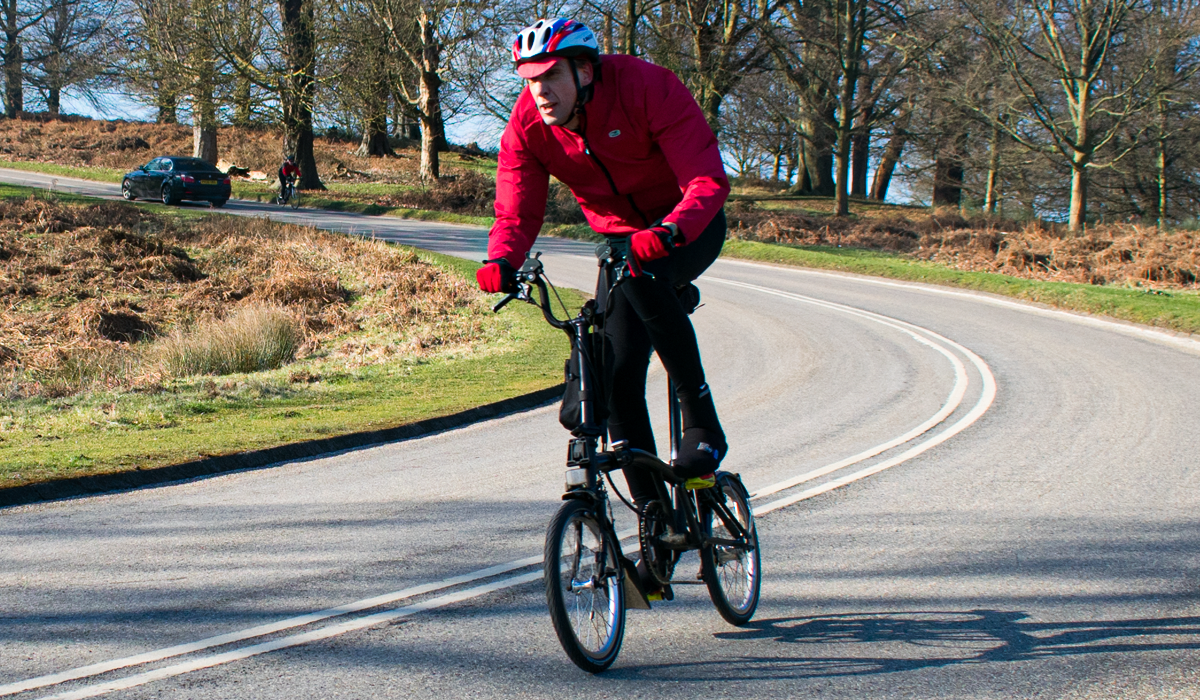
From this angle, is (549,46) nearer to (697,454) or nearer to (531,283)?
(531,283)

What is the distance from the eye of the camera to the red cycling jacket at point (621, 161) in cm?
372

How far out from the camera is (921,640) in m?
4.08

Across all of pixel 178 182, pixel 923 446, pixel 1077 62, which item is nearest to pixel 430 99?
pixel 178 182

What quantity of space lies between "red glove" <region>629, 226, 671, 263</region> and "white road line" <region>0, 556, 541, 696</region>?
199 centimetres

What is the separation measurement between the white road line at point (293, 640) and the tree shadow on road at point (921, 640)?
1049mm

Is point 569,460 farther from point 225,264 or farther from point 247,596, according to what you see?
point 225,264

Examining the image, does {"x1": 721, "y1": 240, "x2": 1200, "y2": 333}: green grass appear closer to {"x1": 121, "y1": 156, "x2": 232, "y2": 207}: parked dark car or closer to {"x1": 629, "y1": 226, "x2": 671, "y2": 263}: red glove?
{"x1": 629, "y1": 226, "x2": 671, "y2": 263}: red glove

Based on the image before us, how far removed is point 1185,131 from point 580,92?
34599mm

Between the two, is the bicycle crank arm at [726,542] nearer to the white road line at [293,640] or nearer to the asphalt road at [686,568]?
the asphalt road at [686,568]

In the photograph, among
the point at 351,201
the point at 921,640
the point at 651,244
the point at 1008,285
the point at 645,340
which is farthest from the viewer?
the point at 351,201

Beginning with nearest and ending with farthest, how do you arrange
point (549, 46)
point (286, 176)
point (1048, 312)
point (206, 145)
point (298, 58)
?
point (549, 46), point (1048, 312), point (298, 58), point (286, 176), point (206, 145)

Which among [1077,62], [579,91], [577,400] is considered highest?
[1077,62]

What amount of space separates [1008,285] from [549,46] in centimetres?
1936

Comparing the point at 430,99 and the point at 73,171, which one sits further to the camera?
the point at 73,171
